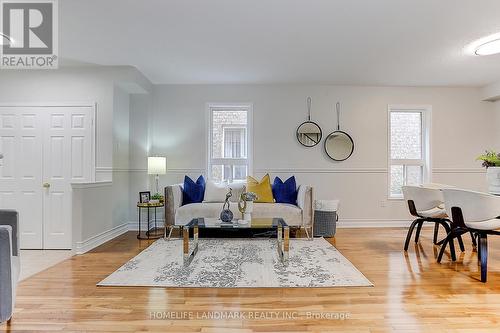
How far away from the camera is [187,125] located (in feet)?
17.2

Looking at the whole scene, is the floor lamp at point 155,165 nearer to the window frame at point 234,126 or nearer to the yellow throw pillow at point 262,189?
the window frame at point 234,126

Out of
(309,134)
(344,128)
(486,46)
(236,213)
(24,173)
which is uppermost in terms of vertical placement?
(486,46)

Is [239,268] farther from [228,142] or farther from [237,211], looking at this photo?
[228,142]

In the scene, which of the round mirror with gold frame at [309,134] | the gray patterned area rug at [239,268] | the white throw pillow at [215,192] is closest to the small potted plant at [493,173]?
the gray patterned area rug at [239,268]

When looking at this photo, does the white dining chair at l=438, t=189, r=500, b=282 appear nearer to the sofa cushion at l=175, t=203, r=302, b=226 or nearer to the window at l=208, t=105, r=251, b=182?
the sofa cushion at l=175, t=203, r=302, b=226

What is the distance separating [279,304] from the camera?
2.25 metres

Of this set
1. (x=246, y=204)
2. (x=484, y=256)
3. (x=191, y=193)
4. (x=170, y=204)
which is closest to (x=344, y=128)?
(x=246, y=204)

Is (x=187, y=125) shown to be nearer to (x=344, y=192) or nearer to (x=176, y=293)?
(x=344, y=192)

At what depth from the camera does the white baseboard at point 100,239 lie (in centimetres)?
362

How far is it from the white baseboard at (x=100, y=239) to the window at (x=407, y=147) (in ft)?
15.3

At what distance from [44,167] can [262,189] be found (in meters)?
3.07

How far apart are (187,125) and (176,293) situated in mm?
3346

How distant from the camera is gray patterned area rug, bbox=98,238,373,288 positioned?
8.68 feet

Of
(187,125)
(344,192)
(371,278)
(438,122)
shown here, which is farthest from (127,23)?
(438,122)
